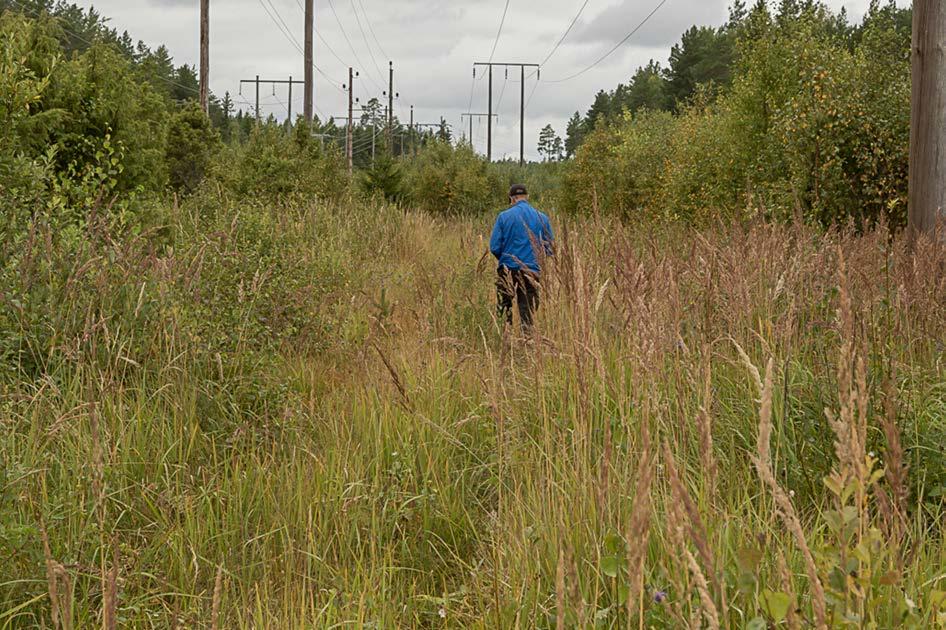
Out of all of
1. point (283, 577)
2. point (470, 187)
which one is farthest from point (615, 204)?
point (283, 577)

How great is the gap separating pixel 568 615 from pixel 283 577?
3.65ft

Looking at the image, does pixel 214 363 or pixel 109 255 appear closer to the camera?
pixel 109 255

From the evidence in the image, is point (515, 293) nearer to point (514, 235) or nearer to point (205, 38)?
point (514, 235)

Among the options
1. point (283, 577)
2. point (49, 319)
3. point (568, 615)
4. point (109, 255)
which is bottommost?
point (283, 577)

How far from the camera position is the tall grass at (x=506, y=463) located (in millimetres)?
1742

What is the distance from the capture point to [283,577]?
104 inches

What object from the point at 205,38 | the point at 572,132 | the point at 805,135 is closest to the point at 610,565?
the point at 805,135

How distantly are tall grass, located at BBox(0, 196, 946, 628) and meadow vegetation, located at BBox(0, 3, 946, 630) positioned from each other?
16 millimetres

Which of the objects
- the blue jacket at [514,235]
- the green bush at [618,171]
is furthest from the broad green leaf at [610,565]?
the green bush at [618,171]

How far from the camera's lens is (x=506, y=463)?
271 centimetres

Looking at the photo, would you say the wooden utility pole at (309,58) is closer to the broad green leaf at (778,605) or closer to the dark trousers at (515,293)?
the dark trousers at (515,293)

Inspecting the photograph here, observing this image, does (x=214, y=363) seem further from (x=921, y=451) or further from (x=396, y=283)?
(x=396, y=283)

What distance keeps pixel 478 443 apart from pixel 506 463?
829mm

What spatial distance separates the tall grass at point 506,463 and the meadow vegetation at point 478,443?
0.02 metres
